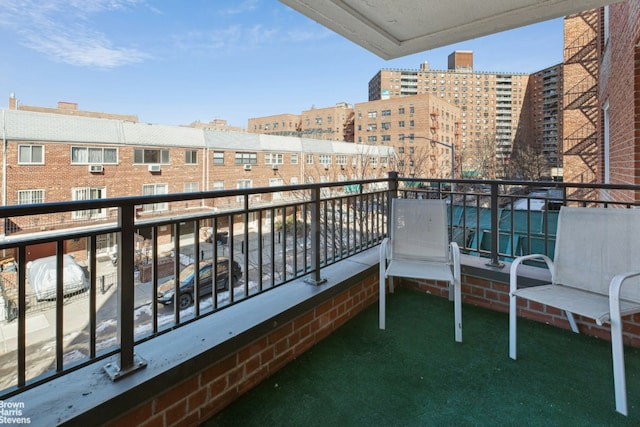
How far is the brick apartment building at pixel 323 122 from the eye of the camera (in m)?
63.3

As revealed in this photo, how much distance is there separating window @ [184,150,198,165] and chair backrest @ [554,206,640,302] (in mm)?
22837

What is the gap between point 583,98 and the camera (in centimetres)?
1063

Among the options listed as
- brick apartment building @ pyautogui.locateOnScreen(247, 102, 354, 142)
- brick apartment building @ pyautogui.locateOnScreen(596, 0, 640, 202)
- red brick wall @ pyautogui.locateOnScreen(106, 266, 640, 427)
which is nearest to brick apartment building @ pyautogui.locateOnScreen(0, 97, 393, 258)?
red brick wall @ pyautogui.locateOnScreen(106, 266, 640, 427)

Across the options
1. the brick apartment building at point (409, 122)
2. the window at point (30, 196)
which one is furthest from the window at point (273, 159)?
the brick apartment building at point (409, 122)

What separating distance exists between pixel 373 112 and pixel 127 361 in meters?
56.1

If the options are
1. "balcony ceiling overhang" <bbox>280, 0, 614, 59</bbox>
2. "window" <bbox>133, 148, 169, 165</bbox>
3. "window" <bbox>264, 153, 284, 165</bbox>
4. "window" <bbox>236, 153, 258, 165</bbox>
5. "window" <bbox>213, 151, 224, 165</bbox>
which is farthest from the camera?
"window" <bbox>264, 153, 284, 165</bbox>

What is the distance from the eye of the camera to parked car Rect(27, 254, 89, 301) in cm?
171

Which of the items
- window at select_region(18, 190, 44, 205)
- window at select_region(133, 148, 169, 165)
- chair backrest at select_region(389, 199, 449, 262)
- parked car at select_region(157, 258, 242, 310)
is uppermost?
window at select_region(133, 148, 169, 165)

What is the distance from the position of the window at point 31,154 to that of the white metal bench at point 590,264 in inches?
832

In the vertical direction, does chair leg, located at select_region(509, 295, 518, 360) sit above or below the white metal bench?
below

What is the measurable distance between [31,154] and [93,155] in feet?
8.61

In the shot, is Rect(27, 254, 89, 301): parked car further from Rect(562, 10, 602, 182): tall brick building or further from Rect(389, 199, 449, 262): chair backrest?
Rect(562, 10, 602, 182): tall brick building

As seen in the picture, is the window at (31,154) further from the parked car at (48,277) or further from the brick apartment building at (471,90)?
the brick apartment building at (471,90)

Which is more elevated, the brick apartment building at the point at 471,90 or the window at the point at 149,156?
the brick apartment building at the point at 471,90
